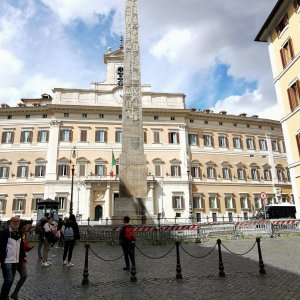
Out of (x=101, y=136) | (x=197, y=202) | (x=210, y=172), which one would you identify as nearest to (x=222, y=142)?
(x=210, y=172)

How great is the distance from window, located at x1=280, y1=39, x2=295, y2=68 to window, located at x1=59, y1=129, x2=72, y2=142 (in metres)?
23.6

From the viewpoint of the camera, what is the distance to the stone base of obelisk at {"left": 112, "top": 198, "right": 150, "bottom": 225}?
14.1 m

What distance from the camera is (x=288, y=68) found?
1780 centimetres

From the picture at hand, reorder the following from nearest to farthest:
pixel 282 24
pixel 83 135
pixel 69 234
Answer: pixel 69 234
pixel 282 24
pixel 83 135

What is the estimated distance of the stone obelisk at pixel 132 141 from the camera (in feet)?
47.4

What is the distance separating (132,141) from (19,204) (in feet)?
69.0

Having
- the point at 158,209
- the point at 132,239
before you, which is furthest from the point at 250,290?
the point at 158,209

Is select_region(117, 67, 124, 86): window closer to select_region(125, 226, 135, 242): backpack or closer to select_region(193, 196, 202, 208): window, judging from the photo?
select_region(193, 196, 202, 208): window

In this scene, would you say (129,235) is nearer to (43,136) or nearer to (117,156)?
(117,156)

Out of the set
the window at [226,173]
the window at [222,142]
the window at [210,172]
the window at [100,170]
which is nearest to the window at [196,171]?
the window at [210,172]

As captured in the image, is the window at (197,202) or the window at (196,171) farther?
the window at (196,171)

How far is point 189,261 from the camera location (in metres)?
8.28

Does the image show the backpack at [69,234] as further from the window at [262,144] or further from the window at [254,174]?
the window at [262,144]

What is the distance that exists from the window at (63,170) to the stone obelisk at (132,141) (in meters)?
18.0
